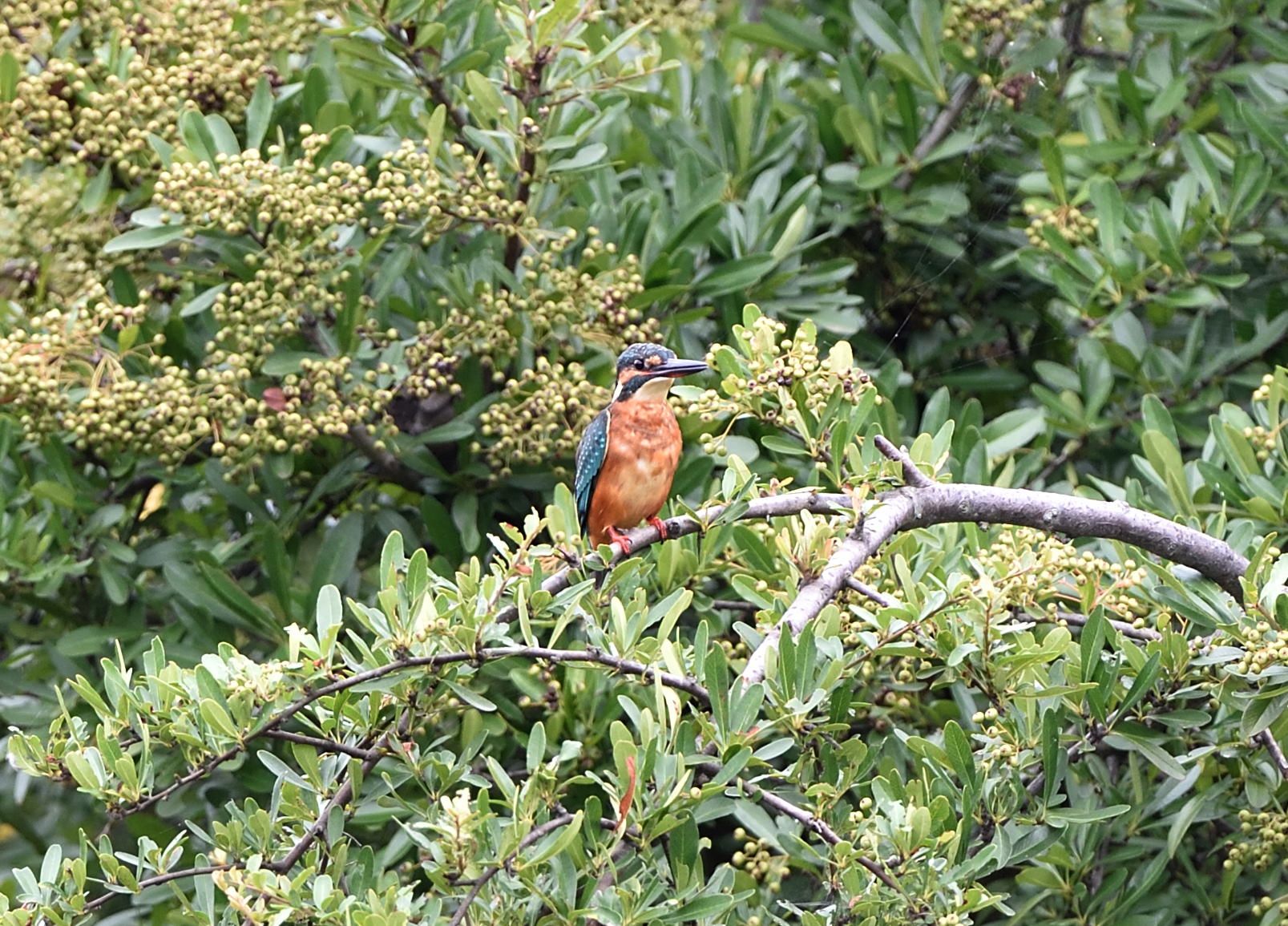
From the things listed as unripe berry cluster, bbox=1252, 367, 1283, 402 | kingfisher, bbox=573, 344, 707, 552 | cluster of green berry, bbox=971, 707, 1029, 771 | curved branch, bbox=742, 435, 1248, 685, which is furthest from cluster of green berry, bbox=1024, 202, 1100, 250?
cluster of green berry, bbox=971, 707, 1029, 771

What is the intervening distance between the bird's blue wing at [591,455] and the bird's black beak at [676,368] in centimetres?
16

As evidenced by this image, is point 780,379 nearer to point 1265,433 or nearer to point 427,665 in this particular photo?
point 427,665

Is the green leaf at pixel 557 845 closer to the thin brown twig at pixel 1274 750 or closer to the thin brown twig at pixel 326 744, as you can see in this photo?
the thin brown twig at pixel 326 744

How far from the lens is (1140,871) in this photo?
2969 millimetres

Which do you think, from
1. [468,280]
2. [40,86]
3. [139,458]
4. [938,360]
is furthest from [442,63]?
[938,360]

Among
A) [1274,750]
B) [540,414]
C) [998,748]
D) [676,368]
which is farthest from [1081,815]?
[540,414]

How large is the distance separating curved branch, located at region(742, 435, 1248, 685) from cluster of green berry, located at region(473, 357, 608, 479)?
94 cm

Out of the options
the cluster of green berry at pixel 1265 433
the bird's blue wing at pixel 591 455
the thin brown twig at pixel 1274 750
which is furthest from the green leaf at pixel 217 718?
the cluster of green berry at pixel 1265 433

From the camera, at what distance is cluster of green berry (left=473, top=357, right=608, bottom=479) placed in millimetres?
3293

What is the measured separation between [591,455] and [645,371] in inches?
8.8

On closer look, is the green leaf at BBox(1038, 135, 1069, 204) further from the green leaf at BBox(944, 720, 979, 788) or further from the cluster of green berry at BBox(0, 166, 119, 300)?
the cluster of green berry at BBox(0, 166, 119, 300)

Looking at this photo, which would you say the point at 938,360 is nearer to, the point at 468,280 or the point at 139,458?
the point at 468,280

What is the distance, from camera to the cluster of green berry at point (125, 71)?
3543 mm

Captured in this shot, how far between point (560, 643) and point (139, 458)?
1086 mm
